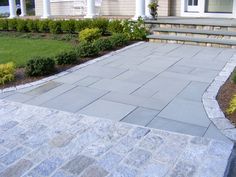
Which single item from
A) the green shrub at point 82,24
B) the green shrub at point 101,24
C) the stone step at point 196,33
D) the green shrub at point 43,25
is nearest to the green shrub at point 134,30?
the stone step at point 196,33

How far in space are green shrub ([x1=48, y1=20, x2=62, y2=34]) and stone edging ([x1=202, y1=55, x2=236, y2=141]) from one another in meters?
6.42

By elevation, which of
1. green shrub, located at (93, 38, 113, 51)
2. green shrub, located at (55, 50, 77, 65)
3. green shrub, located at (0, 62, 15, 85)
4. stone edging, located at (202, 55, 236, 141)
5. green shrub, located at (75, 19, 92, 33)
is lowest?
stone edging, located at (202, 55, 236, 141)

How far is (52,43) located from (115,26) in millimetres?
1935

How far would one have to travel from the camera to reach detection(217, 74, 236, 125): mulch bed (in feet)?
12.6

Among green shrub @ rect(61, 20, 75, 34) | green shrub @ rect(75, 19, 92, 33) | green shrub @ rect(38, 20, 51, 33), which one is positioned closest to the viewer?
green shrub @ rect(75, 19, 92, 33)

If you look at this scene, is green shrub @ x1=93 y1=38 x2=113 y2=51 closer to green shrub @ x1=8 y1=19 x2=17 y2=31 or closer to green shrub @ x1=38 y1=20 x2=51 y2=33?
green shrub @ x1=38 y1=20 x2=51 y2=33

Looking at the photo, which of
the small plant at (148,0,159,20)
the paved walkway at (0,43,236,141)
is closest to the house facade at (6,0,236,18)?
the small plant at (148,0,159,20)

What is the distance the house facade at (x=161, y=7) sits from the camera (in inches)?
421

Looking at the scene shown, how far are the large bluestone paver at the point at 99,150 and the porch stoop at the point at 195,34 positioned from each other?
5.10 meters

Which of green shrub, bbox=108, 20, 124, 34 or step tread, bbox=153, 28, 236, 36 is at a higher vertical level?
green shrub, bbox=108, 20, 124, 34

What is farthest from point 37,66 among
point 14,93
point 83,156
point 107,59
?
point 83,156

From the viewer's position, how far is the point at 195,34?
856cm

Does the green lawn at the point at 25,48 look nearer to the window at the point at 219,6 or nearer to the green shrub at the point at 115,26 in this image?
the green shrub at the point at 115,26

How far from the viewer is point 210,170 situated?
278cm
